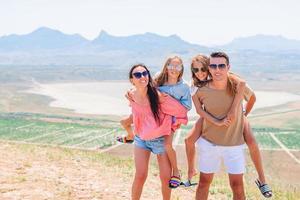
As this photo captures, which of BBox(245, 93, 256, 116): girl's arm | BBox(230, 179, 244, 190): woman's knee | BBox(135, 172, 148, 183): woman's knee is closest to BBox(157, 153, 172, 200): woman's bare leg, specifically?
BBox(135, 172, 148, 183): woman's knee

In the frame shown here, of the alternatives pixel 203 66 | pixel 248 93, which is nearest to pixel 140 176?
pixel 203 66

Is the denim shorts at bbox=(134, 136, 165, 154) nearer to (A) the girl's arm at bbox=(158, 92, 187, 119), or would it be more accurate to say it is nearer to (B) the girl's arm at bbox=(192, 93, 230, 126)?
(A) the girl's arm at bbox=(158, 92, 187, 119)

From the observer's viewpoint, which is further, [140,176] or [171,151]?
[140,176]

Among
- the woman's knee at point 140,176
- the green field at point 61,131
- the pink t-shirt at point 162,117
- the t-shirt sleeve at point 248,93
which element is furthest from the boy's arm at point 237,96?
the green field at point 61,131

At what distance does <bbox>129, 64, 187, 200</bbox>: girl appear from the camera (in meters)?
5.77

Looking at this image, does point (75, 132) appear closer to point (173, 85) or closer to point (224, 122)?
point (173, 85)

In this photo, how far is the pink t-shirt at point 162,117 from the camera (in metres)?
5.76

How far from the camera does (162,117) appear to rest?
19.1 ft

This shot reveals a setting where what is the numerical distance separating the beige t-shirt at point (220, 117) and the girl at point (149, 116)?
35 centimetres

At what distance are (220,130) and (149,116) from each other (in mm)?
912

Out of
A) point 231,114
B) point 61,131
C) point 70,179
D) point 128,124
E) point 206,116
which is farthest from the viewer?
point 61,131

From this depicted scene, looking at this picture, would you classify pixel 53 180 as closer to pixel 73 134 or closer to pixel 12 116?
pixel 73 134

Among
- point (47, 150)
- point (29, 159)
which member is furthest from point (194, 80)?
point (47, 150)

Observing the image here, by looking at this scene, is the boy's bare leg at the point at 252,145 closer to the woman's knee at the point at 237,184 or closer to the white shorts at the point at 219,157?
the white shorts at the point at 219,157
